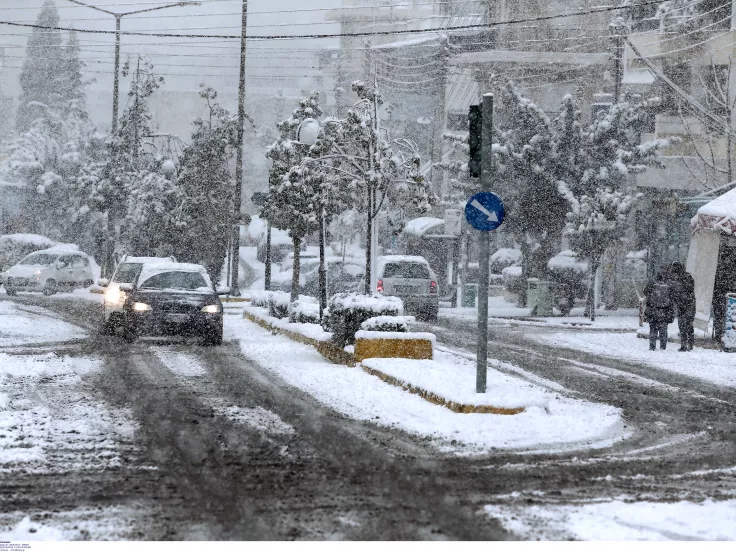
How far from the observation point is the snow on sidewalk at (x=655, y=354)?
16.4 m

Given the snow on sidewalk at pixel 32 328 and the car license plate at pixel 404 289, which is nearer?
the snow on sidewalk at pixel 32 328

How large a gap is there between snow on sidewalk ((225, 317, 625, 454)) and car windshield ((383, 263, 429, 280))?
12.2 meters

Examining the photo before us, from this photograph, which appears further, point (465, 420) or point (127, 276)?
point (127, 276)

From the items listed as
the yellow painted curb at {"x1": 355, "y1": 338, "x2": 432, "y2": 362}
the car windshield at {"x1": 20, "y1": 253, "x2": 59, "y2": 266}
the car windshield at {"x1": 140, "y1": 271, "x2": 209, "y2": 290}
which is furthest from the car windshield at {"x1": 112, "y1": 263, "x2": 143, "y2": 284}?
the car windshield at {"x1": 20, "y1": 253, "x2": 59, "y2": 266}

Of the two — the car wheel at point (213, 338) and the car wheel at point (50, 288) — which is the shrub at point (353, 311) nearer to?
the car wheel at point (213, 338)

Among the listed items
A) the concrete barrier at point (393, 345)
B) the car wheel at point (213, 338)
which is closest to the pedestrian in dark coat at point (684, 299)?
the concrete barrier at point (393, 345)

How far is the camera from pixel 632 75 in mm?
43375

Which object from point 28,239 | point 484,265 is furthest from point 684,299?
point 28,239

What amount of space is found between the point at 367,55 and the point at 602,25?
11561 mm

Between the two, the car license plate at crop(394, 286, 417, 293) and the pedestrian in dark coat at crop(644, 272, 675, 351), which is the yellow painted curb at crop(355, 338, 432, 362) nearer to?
the pedestrian in dark coat at crop(644, 272, 675, 351)

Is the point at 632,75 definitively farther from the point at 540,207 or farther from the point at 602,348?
the point at 602,348

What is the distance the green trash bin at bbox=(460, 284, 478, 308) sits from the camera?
34.2 meters

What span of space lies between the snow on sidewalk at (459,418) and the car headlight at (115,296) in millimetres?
5732
